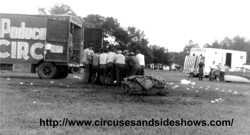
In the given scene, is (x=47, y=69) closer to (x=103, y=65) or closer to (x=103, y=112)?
(x=103, y=65)

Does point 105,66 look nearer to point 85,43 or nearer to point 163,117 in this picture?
point 85,43

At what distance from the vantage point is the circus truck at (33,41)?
2094cm

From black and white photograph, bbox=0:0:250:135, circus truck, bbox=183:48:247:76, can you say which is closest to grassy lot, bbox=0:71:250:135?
black and white photograph, bbox=0:0:250:135

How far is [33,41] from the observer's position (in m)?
21.0

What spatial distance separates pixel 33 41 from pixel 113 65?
5213mm

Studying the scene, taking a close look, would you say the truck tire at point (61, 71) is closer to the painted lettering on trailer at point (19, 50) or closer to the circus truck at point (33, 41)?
the circus truck at point (33, 41)

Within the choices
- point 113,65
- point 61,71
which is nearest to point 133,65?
point 113,65

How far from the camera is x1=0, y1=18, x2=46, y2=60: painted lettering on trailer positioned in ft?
68.7

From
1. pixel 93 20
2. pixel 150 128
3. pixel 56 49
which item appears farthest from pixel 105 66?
pixel 93 20

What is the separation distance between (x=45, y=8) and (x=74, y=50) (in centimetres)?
6678

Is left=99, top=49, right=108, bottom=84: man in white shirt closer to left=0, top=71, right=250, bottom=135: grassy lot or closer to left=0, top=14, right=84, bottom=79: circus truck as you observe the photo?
left=0, top=14, right=84, bottom=79: circus truck

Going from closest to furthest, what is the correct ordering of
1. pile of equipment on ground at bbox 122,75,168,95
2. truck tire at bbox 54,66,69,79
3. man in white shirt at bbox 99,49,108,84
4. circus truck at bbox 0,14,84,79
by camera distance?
pile of equipment on ground at bbox 122,75,168,95, man in white shirt at bbox 99,49,108,84, circus truck at bbox 0,14,84,79, truck tire at bbox 54,66,69,79

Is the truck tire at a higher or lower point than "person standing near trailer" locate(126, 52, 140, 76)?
lower

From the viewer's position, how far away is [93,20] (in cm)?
7269
